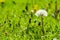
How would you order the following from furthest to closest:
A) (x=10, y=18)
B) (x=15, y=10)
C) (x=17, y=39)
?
(x=15, y=10) < (x=10, y=18) < (x=17, y=39)

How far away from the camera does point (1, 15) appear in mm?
4977

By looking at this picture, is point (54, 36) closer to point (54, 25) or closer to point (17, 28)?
point (54, 25)

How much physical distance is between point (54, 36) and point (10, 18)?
1201mm

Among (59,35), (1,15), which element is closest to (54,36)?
(59,35)

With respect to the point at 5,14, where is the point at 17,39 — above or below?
below

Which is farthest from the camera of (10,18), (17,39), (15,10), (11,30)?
(15,10)

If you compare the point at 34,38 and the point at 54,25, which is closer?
the point at 34,38

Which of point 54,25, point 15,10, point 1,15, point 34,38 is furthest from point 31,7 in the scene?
point 34,38

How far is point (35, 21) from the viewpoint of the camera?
4480mm

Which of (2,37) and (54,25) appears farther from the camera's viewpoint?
(54,25)

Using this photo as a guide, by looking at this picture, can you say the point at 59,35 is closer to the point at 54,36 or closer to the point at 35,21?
the point at 54,36

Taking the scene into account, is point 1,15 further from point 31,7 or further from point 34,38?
point 34,38

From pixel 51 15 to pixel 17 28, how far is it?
97 centimetres

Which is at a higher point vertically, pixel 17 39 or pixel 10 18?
pixel 10 18
